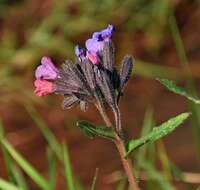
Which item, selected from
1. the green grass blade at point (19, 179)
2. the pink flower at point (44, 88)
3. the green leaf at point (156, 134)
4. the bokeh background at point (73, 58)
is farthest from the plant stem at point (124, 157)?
the bokeh background at point (73, 58)

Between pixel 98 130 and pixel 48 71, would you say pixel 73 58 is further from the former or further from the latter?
pixel 98 130

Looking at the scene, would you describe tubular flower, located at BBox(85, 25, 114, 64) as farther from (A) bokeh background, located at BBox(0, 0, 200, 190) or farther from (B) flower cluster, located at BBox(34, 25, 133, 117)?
(A) bokeh background, located at BBox(0, 0, 200, 190)

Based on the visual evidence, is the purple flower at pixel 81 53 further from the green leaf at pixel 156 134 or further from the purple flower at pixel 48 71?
the green leaf at pixel 156 134

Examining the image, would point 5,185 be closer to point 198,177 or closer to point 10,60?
point 198,177

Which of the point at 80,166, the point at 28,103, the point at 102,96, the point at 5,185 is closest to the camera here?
the point at 102,96

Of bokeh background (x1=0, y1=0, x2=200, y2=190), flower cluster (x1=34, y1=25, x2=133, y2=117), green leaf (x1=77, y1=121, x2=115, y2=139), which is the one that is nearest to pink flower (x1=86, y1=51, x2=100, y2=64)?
flower cluster (x1=34, y1=25, x2=133, y2=117)

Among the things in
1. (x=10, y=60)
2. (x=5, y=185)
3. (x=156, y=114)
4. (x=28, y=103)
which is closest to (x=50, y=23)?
(x=10, y=60)
